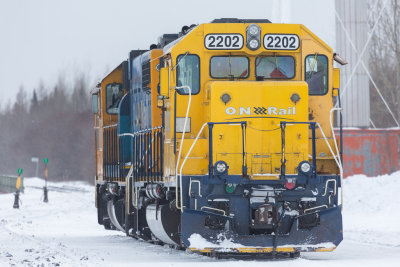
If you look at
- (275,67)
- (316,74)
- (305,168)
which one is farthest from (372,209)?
(305,168)

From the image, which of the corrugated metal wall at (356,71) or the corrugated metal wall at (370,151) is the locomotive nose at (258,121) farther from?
the corrugated metal wall at (356,71)

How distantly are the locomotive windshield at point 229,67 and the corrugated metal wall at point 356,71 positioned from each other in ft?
71.9

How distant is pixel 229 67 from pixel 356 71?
22245 millimetres

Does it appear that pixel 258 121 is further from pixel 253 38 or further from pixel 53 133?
pixel 53 133

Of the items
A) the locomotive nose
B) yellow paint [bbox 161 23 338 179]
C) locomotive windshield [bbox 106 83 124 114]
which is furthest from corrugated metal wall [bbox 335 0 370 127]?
the locomotive nose

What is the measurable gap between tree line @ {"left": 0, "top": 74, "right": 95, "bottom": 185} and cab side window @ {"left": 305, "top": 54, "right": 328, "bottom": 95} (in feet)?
258

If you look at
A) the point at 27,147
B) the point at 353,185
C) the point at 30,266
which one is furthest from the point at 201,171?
the point at 27,147

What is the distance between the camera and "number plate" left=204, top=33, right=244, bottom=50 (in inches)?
569

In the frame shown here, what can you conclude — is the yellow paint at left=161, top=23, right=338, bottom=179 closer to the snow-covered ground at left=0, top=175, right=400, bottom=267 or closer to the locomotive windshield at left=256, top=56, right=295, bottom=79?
the locomotive windshield at left=256, top=56, right=295, bottom=79

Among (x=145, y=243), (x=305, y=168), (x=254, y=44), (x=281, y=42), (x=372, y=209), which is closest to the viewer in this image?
(x=305, y=168)

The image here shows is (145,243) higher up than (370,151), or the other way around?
(370,151)

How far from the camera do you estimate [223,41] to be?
47.5 ft

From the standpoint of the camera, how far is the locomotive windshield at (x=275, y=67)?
14.6 meters

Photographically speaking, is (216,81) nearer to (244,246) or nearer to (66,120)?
(244,246)
